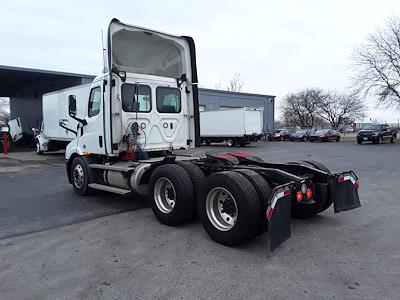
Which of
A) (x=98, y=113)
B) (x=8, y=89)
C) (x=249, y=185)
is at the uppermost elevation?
(x=8, y=89)

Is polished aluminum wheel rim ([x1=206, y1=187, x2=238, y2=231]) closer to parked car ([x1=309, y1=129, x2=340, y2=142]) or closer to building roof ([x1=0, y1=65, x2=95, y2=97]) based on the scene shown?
building roof ([x1=0, y1=65, x2=95, y2=97])

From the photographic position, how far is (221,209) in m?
4.79

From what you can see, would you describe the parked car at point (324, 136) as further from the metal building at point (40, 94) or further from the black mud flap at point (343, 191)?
the black mud flap at point (343, 191)

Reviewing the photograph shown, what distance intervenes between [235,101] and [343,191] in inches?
1345

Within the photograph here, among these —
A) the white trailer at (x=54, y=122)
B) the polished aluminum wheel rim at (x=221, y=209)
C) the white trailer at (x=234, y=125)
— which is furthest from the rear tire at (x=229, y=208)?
the white trailer at (x=234, y=125)

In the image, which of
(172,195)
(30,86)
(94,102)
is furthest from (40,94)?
(172,195)

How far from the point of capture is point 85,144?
7566mm

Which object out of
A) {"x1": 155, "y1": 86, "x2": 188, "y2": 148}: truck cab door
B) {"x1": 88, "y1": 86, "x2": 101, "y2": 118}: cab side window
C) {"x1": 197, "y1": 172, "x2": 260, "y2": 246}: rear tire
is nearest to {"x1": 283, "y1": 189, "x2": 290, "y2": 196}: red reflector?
{"x1": 197, "y1": 172, "x2": 260, "y2": 246}: rear tire

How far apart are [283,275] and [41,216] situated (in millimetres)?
4545

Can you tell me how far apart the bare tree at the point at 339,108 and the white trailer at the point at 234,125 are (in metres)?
44.8

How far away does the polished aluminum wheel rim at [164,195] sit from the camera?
5.62m

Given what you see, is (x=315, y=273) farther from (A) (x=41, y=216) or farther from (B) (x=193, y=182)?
(A) (x=41, y=216)

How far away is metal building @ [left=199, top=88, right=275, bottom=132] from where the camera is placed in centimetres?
3484

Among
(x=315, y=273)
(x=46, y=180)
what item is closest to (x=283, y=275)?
(x=315, y=273)
